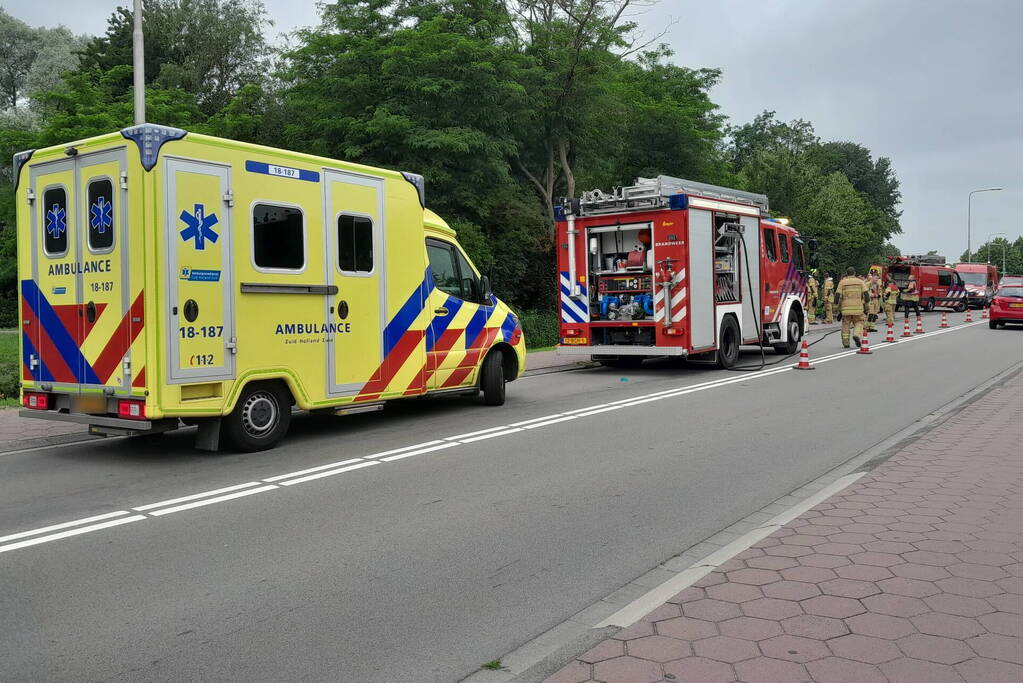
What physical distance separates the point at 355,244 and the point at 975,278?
53428 mm

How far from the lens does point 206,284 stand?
819 centimetres

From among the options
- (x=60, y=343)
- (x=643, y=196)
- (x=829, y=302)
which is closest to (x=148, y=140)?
(x=60, y=343)

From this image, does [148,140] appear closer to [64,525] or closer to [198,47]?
[64,525]

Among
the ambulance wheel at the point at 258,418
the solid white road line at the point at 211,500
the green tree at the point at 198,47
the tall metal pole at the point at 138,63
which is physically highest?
the green tree at the point at 198,47

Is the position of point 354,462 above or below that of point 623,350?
below

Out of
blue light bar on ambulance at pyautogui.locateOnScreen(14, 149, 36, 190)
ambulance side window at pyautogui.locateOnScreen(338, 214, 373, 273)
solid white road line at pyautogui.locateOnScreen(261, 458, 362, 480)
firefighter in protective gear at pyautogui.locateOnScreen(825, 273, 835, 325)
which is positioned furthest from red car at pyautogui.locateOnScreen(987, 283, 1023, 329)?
blue light bar on ambulance at pyautogui.locateOnScreen(14, 149, 36, 190)

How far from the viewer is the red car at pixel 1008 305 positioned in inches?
1161

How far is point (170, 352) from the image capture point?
26.0ft

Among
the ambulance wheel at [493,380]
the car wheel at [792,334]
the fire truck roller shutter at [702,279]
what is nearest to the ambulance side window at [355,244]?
the ambulance wheel at [493,380]

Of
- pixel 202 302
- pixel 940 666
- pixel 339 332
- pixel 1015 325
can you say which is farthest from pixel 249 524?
pixel 1015 325

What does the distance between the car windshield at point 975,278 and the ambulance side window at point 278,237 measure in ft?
176

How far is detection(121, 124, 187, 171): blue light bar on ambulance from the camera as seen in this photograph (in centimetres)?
774

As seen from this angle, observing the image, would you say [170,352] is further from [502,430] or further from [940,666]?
[940,666]

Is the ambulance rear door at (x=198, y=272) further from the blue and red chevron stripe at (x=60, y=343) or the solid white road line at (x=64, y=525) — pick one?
the solid white road line at (x=64, y=525)
